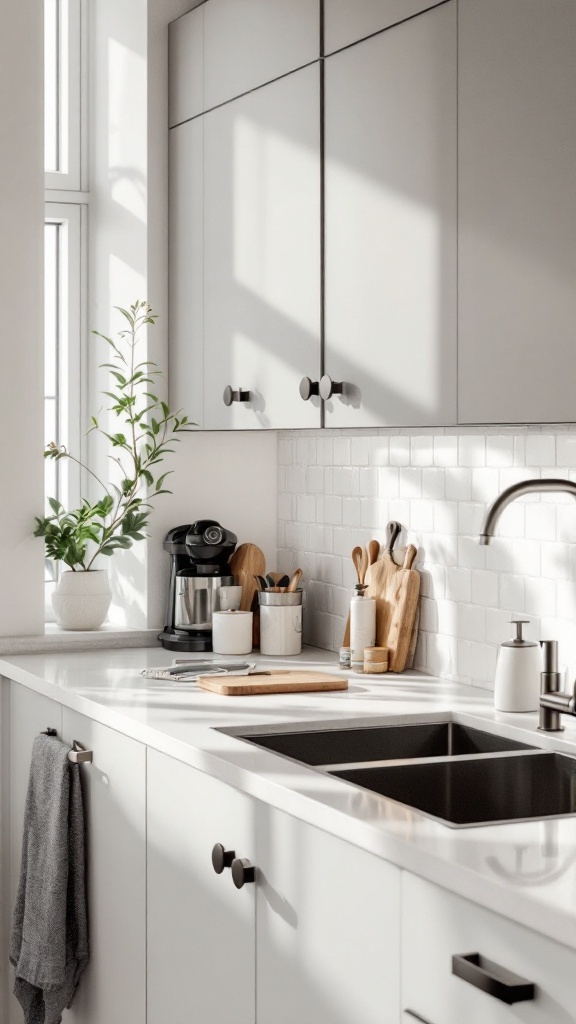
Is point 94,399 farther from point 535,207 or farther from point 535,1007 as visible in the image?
point 535,1007

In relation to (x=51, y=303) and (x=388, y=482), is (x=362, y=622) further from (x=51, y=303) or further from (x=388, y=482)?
(x=51, y=303)

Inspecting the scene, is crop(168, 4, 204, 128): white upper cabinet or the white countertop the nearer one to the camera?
the white countertop

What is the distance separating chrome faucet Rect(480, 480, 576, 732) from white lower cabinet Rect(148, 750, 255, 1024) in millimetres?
574

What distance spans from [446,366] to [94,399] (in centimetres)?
183

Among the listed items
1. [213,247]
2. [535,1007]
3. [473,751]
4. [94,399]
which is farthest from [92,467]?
[535,1007]

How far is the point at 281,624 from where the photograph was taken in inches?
134

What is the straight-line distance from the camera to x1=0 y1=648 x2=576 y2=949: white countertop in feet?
5.13

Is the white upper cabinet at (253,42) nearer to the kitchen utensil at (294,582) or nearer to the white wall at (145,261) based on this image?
the white wall at (145,261)

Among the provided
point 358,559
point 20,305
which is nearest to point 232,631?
point 358,559

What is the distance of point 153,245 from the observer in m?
3.62

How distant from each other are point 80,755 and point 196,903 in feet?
1.89

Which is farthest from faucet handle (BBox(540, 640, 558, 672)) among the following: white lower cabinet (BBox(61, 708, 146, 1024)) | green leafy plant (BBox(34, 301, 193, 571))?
green leafy plant (BBox(34, 301, 193, 571))

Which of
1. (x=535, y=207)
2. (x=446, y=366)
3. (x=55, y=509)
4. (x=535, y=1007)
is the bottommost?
(x=535, y=1007)

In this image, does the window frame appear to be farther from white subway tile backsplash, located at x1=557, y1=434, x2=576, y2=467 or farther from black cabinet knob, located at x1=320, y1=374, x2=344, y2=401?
white subway tile backsplash, located at x1=557, y1=434, x2=576, y2=467
